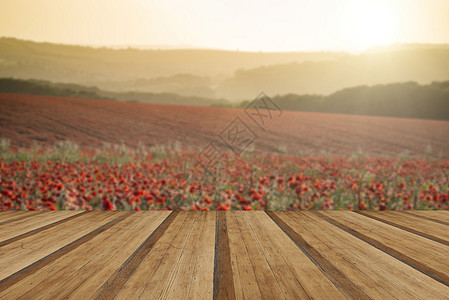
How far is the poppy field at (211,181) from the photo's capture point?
2383 millimetres

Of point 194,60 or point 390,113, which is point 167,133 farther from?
point 390,113

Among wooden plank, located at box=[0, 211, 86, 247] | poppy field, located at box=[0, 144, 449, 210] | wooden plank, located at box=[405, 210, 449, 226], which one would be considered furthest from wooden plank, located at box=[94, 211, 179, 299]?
wooden plank, located at box=[405, 210, 449, 226]

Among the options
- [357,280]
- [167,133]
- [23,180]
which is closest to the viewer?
[357,280]

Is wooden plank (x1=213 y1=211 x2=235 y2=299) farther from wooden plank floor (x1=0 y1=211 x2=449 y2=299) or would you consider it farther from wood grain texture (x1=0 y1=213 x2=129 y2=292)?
wood grain texture (x1=0 y1=213 x2=129 y2=292)

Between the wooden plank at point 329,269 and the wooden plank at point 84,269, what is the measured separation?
0.81 m

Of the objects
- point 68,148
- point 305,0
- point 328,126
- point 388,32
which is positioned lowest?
point 68,148

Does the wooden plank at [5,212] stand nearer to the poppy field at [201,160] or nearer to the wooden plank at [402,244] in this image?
the poppy field at [201,160]

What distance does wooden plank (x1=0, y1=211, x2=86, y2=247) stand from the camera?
5.89 feet

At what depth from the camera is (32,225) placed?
2.04 m

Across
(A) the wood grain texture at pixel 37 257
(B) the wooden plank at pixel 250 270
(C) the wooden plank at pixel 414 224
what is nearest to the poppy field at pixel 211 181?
(C) the wooden plank at pixel 414 224

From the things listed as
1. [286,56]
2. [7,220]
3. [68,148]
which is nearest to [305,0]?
[286,56]

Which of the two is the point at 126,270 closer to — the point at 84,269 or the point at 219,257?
the point at 84,269

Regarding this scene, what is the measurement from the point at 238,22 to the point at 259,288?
302 centimetres

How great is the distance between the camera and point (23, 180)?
2.69 meters
